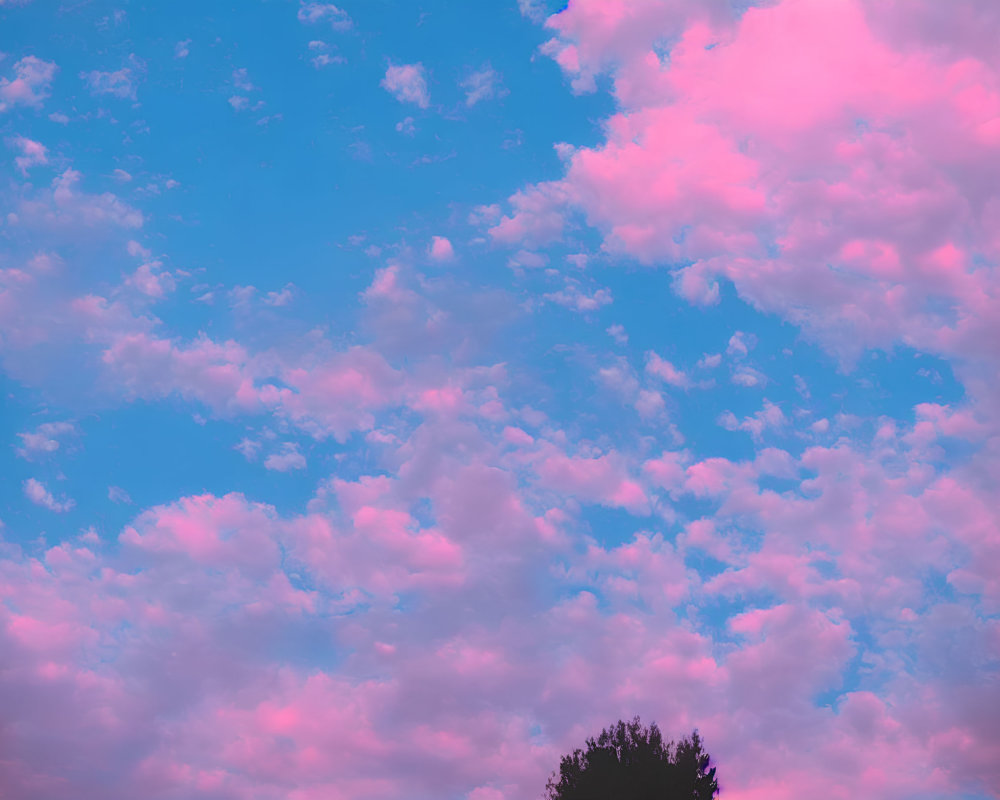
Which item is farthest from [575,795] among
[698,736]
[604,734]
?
[698,736]

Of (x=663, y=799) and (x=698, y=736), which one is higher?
(x=698, y=736)

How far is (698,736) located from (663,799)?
15.0 ft

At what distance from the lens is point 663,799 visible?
1876 inches

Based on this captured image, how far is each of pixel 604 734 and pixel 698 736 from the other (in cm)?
588

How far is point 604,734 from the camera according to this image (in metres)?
52.1

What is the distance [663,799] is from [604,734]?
18.5 ft

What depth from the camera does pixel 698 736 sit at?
5028 cm

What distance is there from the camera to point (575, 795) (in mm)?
50500

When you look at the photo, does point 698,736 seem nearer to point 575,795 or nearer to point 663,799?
point 663,799

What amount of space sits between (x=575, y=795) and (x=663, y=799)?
18.9 ft

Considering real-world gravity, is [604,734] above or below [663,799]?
above

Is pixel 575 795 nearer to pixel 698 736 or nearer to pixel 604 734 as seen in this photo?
pixel 604 734

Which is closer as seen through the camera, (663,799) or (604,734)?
(663,799)

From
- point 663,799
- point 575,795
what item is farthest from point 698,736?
point 575,795
